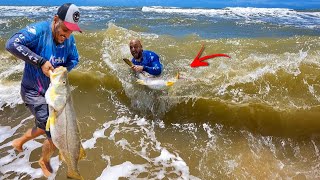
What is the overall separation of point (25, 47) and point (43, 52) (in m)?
0.26

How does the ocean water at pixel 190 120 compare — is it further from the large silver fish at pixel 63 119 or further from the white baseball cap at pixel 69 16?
the white baseball cap at pixel 69 16

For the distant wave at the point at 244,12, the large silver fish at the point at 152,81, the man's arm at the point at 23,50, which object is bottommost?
the distant wave at the point at 244,12

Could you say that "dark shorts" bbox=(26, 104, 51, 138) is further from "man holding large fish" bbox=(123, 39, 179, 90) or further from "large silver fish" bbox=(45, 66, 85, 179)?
"man holding large fish" bbox=(123, 39, 179, 90)

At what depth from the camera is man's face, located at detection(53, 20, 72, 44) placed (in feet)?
12.1

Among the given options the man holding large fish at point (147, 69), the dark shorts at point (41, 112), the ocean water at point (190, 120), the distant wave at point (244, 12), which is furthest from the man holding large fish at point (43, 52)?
the distant wave at point (244, 12)

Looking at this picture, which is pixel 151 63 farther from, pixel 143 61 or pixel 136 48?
pixel 136 48

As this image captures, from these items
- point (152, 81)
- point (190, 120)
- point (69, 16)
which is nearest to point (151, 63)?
point (152, 81)

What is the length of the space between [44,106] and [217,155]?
9.15ft

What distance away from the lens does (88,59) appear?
386 inches

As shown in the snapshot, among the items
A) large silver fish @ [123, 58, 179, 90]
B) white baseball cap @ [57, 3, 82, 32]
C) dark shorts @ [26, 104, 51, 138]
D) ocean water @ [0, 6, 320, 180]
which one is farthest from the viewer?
large silver fish @ [123, 58, 179, 90]

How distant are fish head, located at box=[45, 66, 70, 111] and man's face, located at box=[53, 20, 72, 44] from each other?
2.14ft

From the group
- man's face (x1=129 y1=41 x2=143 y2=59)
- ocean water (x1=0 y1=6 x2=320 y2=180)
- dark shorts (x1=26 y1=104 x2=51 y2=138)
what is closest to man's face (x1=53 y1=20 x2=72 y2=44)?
dark shorts (x1=26 y1=104 x2=51 y2=138)

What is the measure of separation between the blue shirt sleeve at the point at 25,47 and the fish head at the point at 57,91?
1.15 ft

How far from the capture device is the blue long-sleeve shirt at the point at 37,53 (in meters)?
3.54
